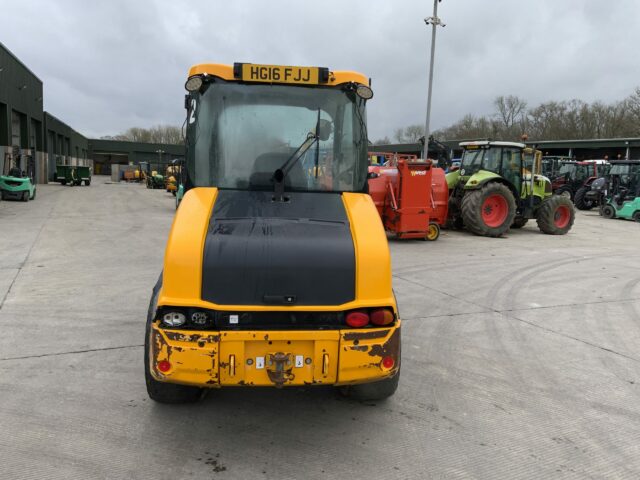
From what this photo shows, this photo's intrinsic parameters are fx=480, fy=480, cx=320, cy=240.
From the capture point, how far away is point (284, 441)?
10.5 ft

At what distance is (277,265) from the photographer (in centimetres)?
297

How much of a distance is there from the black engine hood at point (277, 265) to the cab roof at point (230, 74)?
1.36 metres

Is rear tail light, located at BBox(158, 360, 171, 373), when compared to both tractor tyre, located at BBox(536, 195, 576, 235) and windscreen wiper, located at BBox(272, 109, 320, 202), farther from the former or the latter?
tractor tyre, located at BBox(536, 195, 576, 235)

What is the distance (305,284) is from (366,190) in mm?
1469

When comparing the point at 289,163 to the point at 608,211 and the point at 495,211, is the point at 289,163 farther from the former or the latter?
the point at 608,211

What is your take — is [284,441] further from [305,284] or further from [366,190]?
[366,190]

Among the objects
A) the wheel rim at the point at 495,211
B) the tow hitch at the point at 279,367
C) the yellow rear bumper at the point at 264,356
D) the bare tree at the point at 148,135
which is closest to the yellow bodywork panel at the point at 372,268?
the yellow rear bumper at the point at 264,356

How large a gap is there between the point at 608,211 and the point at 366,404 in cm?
2175

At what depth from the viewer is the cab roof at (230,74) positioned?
3881mm

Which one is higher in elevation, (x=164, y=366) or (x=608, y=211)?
(x=608, y=211)

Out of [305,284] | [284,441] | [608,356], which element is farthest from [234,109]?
[608,356]

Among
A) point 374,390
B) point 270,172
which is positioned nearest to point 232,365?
point 374,390

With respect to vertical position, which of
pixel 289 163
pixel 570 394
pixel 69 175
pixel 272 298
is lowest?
pixel 570 394

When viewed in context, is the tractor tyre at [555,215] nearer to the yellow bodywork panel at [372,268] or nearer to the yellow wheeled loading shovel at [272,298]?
the yellow wheeled loading shovel at [272,298]
